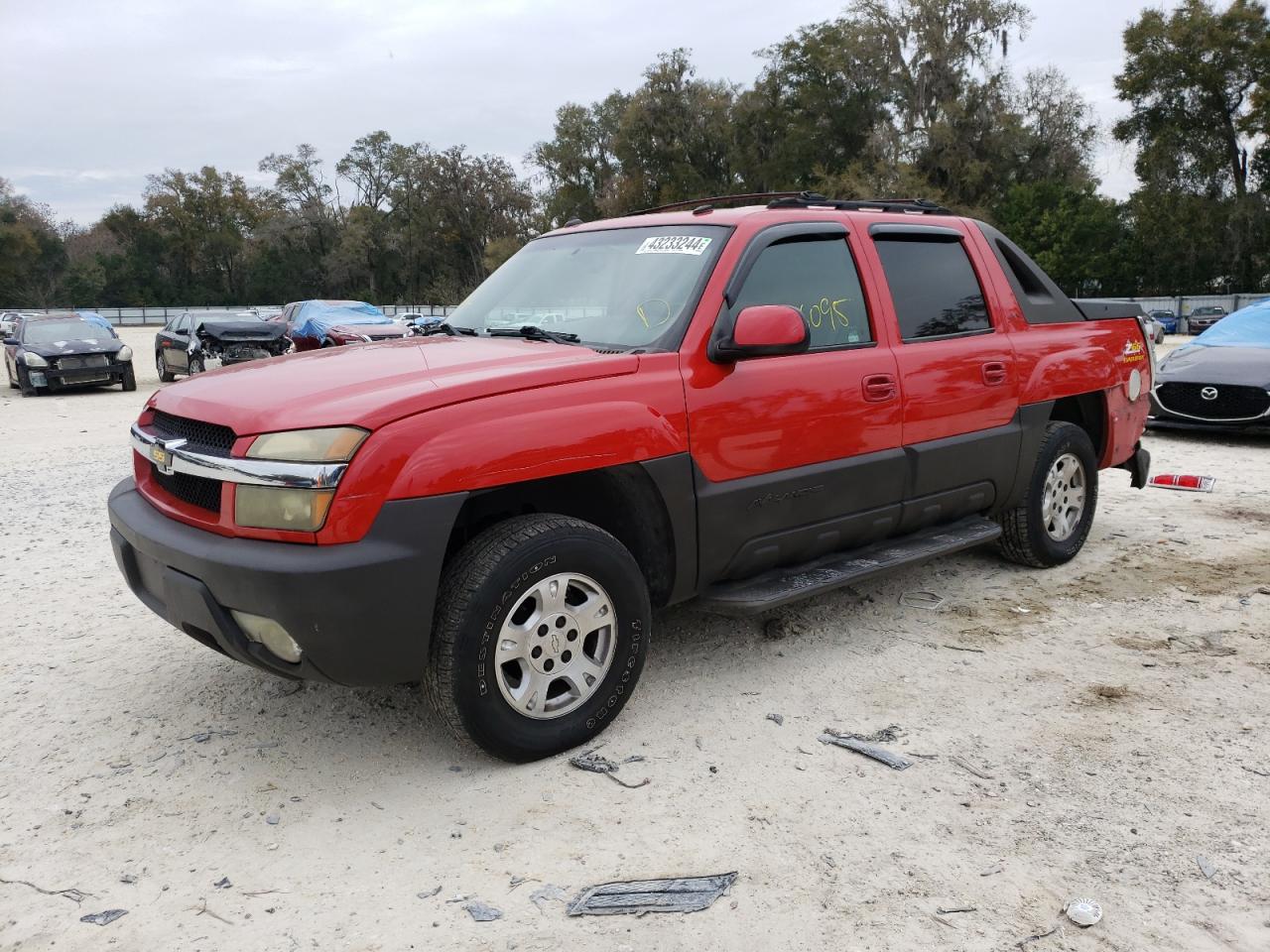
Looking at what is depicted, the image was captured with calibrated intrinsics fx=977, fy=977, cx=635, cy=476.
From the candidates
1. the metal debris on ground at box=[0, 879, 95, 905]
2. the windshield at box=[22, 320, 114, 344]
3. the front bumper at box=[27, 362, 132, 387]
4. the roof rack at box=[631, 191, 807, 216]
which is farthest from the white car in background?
the metal debris on ground at box=[0, 879, 95, 905]

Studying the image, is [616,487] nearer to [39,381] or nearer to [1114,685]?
[1114,685]

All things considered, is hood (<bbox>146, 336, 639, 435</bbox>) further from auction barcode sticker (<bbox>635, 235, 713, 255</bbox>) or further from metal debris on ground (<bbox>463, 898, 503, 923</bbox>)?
metal debris on ground (<bbox>463, 898, 503, 923</bbox>)

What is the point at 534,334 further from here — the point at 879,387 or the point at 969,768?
the point at 969,768

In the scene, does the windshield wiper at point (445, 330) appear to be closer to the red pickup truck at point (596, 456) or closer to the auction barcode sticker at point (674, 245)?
the red pickup truck at point (596, 456)

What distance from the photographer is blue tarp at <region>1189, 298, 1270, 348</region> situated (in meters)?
9.95

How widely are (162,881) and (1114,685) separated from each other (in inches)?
136

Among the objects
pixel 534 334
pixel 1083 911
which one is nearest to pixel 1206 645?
pixel 1083 911

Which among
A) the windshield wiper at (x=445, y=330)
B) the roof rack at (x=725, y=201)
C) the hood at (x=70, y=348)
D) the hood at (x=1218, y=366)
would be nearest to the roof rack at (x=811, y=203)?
the roof rack at (x=725, y=201)

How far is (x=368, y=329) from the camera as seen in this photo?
61.0 ft

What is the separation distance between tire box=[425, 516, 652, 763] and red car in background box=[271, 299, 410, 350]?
15.1 metres

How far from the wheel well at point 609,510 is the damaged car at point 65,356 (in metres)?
16.5

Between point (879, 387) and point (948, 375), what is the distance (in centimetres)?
51

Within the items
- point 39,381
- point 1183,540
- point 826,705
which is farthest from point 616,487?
Result: point 39,381

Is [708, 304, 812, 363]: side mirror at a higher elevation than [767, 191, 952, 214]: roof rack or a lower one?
lower
